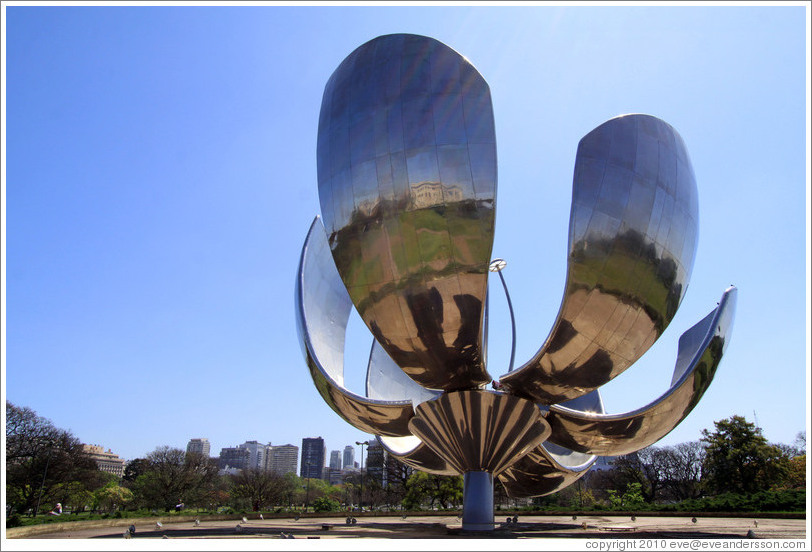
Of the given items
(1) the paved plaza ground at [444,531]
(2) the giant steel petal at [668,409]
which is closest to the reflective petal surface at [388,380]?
(1) the paved plaza ground at [444,531]

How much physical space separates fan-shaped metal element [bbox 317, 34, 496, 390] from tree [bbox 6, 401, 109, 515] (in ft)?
113

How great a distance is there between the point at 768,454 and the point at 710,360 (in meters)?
26.5

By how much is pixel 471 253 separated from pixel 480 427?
467 centimetres

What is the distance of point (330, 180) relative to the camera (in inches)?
465

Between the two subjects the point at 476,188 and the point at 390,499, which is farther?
the point at 390,499

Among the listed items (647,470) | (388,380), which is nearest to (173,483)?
(388,380)

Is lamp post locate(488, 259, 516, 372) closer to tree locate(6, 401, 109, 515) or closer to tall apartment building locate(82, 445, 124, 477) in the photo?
tree locate(6, 401, 109, 515)

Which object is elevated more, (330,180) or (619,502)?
(330,180)

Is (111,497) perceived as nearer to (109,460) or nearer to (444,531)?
(444,531)

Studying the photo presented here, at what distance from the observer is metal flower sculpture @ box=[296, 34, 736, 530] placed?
1052 cm

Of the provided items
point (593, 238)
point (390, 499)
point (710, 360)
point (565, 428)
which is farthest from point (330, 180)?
point (390, 499)

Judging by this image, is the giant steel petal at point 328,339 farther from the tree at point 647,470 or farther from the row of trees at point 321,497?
the tree at point 647,470

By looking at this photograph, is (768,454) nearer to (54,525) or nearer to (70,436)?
(54,525)

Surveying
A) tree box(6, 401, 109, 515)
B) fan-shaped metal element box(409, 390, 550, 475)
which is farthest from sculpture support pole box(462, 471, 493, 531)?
tree box(6, 401, 109, 515)
